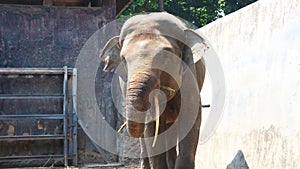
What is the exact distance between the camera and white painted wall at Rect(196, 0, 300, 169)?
4.86m

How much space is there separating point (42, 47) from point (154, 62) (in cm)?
556

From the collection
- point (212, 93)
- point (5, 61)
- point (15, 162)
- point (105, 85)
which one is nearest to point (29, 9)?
point (5, 61)

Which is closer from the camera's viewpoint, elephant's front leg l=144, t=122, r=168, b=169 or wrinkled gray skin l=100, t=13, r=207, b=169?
wrinkled gray skin l=100, t=13, r=207, b=169

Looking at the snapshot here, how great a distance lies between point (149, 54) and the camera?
4578 millimetres

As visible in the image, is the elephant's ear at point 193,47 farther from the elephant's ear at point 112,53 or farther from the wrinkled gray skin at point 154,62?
the elephant's ear at point 112,53

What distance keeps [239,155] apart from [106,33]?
4.76m

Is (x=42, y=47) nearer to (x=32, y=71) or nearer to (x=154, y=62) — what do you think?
(x=32, y=71)

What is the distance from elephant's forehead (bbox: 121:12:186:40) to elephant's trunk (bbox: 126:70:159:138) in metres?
0.67

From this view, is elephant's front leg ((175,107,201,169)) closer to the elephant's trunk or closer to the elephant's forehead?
the elephant's trunk

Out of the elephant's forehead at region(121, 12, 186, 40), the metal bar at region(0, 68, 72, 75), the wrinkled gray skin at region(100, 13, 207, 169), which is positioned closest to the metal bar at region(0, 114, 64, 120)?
the metal bar at region(0, 68, 72, 75)

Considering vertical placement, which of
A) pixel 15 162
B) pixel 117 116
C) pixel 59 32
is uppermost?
pixel 59 32

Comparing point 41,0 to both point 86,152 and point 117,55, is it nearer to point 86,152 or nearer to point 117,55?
point 86,152

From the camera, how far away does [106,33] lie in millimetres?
9977

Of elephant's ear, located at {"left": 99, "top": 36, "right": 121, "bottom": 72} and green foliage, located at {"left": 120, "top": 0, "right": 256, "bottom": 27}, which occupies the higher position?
green foliage, located at {"left": 120, "top": 0, "right": 256, "bottom": 27}
